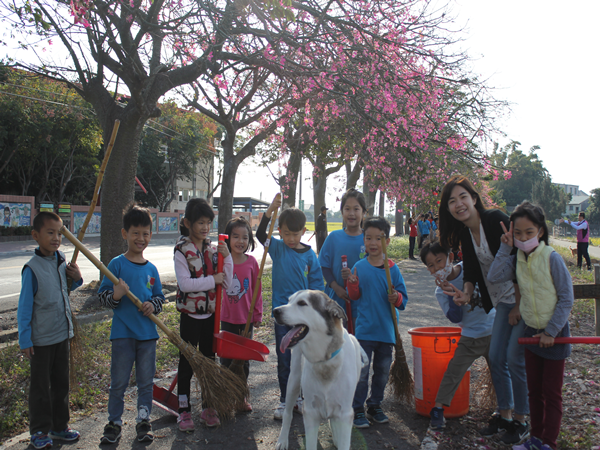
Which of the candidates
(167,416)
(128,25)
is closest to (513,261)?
(167,416)

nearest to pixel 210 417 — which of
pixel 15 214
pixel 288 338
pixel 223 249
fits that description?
pixel 288 338

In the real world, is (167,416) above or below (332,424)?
below

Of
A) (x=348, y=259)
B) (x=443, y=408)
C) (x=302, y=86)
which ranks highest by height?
(x=302, y=86)

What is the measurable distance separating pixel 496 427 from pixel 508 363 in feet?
1.79

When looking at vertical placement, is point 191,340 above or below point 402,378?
above

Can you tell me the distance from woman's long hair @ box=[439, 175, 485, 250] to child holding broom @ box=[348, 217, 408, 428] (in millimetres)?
517

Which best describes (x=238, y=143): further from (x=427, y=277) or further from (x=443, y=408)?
(x=443, y=408)

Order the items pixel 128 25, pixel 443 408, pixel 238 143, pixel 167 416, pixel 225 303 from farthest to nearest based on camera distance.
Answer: pixel 238 143
pixel 128 25
pixel 225 303
pixel 167 416
pixel 443 408

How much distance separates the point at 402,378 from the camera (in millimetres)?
4117

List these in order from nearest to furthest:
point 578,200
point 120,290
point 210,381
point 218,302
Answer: point 120,290 → point 210,381 → point 218,302 → point 578,200

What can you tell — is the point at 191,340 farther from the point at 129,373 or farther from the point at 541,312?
the point at 541,312

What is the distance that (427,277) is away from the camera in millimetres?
13219

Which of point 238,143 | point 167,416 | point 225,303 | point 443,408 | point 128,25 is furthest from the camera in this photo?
point 238,143

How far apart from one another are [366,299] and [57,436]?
2676 millimetres
